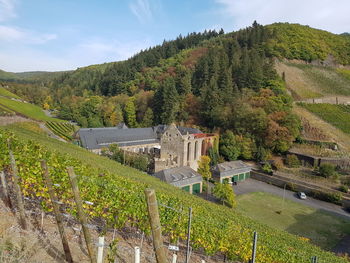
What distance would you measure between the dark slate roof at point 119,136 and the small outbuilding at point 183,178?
11879 millimetres

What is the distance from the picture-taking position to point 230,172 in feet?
102

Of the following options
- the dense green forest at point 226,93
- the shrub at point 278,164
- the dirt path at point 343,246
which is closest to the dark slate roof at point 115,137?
the dense green forest at point 226,93

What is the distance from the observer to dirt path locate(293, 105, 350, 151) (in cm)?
3833

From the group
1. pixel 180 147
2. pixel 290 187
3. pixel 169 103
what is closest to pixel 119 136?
pixel 169 103

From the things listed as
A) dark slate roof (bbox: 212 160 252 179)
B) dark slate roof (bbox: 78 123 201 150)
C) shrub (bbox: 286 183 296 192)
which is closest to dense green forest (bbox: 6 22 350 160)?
dark slate roof (bbox: 212 160 252 179)

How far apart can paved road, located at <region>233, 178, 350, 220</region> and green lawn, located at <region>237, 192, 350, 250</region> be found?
1287 mm

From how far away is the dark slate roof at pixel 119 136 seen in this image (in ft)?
135

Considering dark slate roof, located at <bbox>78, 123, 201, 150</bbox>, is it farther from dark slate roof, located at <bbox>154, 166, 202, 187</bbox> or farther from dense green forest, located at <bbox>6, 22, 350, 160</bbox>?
dark slate roof, located at <bbox>154, 166, 202, 187</bbox>

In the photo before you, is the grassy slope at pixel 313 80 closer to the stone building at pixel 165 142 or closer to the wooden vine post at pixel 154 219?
the stone building at pixel 165 142

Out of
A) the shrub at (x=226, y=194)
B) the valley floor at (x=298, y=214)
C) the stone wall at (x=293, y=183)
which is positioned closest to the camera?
the valley floor at (x=298, y=214)

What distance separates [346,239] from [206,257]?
18.3 metres

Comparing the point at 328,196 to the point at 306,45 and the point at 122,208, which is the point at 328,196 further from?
the point at 306,45

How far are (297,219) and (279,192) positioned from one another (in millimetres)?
6998

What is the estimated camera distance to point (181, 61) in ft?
260
